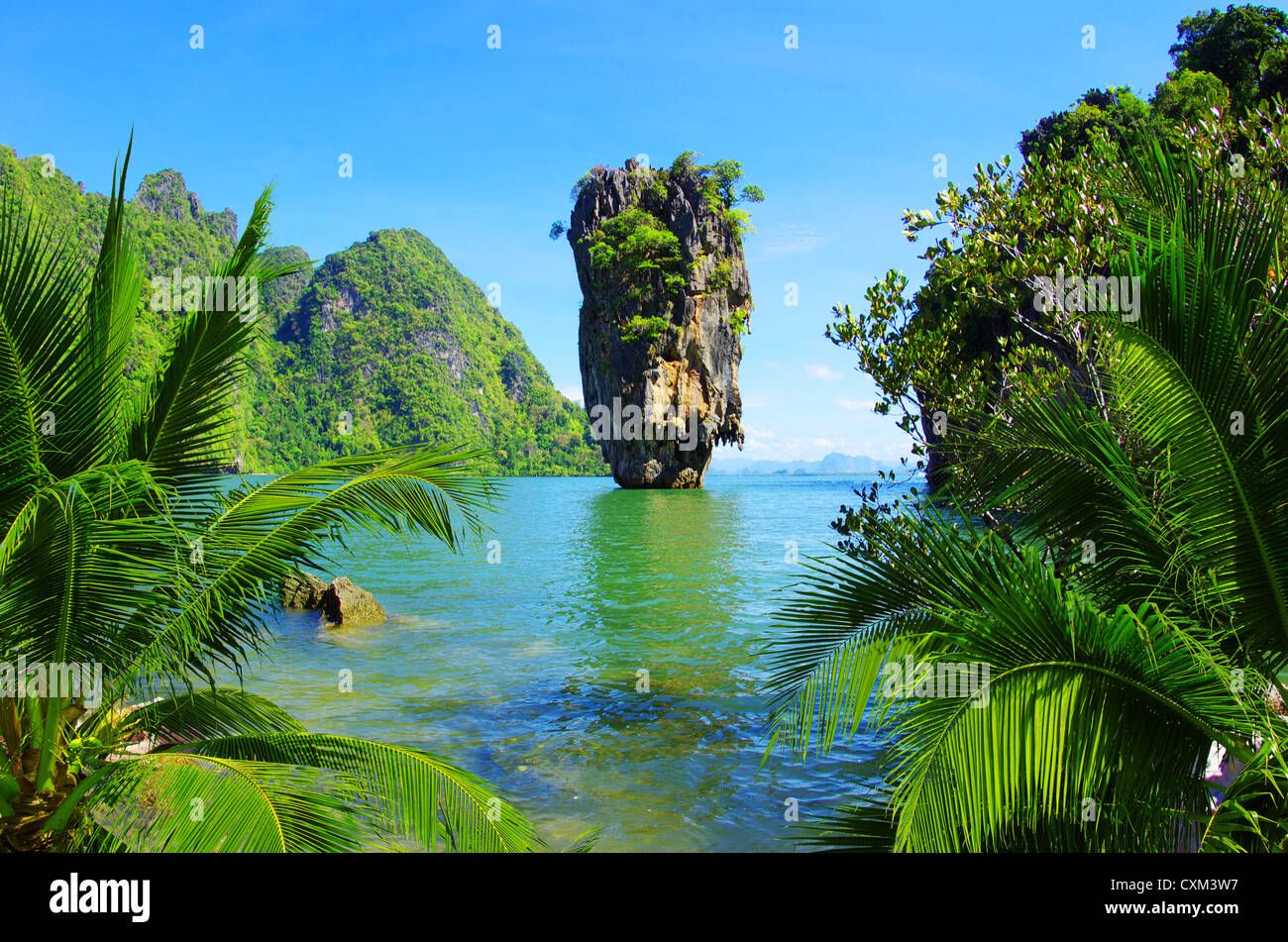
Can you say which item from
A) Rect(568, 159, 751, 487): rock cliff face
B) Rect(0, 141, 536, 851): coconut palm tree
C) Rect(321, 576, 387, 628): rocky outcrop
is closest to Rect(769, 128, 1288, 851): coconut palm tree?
Rect(0, 141, 536, 851): coconut palm tree

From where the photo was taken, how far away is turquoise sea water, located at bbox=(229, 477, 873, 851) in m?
7.18

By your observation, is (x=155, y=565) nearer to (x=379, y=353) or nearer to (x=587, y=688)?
(x=587, y=688)

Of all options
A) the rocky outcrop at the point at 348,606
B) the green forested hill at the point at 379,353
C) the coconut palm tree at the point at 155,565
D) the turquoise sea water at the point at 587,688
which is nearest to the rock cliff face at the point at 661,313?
the turquoise sea water at the point at 587,688

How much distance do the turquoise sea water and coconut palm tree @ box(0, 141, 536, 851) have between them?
98.1 inches

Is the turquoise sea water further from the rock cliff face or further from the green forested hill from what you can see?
the green forested hill

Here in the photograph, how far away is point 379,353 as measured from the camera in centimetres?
12781

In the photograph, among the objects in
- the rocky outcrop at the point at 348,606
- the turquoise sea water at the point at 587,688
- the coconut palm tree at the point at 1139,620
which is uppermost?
the coconut palm tree at the point at 1139,620

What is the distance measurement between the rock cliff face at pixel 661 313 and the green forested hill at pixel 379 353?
127 ft

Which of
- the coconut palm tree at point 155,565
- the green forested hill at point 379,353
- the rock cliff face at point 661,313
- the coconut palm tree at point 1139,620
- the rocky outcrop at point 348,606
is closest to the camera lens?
the coconut palm tree at point 1139,620

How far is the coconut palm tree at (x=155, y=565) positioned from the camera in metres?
3.59

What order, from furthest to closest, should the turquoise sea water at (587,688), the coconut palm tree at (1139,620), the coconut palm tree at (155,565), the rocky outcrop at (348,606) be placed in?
the rocky outcrop at (348,606)
the turquoise sea water at (587,688)
the coconut palm tree at (155,565)
the coconut palm tree at (1139,620)

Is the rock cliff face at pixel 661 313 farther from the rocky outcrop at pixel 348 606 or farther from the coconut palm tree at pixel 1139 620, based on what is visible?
the coconut palm tree at pixel 1139 620

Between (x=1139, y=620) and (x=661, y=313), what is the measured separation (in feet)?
186
